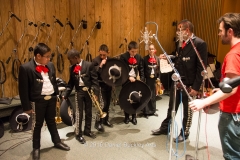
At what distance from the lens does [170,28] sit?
6730mm

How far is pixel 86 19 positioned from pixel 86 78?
2.10 metres

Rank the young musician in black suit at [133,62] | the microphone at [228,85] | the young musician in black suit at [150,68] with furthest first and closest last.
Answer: the young musician in black suit at [150,68], the young musician in black suit at [133,62], the microphone at [228,85]

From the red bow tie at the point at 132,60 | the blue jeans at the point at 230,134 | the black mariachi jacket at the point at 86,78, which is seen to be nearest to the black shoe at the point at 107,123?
the black mariachi jacket at the point at 86,78

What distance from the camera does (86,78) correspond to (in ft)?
11.1

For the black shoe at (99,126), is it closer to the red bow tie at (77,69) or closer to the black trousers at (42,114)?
the black trousers at (42,114)

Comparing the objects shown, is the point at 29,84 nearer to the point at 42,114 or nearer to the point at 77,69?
the point at 42,114

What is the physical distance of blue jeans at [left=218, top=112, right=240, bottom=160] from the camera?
1.78 m

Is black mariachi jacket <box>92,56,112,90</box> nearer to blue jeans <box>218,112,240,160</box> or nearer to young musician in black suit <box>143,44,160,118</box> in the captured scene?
young musician in black suit <box>143,44,160,118</box>

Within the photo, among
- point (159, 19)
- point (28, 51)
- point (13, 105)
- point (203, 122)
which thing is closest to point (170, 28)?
point (159, 19)

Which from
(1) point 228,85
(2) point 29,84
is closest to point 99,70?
(2) point 29,84

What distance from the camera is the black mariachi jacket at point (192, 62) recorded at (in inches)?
120

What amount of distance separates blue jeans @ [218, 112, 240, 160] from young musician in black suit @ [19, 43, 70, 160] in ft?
6.66

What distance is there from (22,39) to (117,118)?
2.28 meters

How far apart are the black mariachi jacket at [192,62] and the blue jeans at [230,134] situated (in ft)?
4.09
